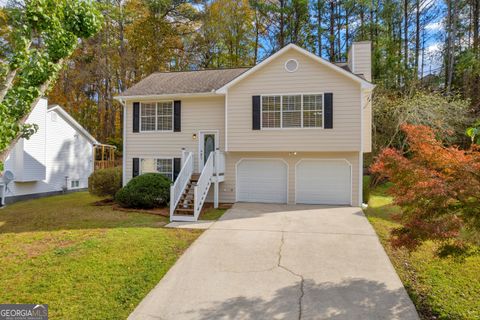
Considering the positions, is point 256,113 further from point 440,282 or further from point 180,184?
point 440,282

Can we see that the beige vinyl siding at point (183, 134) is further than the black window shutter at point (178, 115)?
No

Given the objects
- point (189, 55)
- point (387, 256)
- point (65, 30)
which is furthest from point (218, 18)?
point (387, 256)

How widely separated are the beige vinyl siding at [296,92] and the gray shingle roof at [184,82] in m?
1.81

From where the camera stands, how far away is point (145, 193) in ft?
38.3

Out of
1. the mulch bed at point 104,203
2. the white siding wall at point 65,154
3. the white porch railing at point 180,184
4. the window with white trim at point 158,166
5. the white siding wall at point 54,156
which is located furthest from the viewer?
the white siding wall at point 65,154

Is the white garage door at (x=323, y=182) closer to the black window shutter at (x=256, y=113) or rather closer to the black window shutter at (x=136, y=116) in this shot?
the black window shutter at (x=256, y=113)

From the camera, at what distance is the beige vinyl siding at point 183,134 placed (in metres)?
13.3

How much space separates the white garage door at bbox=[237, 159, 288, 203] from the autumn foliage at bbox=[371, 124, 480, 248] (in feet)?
25.4

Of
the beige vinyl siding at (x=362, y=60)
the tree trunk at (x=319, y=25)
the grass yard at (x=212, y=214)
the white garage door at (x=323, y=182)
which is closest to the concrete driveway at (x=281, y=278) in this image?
the grass yard at (x=212, y=214)

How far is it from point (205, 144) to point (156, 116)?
2.89 m

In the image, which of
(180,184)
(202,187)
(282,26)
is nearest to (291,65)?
(202,187)

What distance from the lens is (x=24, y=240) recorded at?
25.2 feet

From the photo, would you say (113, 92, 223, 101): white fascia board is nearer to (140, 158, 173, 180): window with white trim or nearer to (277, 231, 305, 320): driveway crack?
(140, 158, 173, 180): window with white trim

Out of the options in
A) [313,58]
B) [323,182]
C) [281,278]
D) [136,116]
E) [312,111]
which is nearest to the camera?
[281,278]
